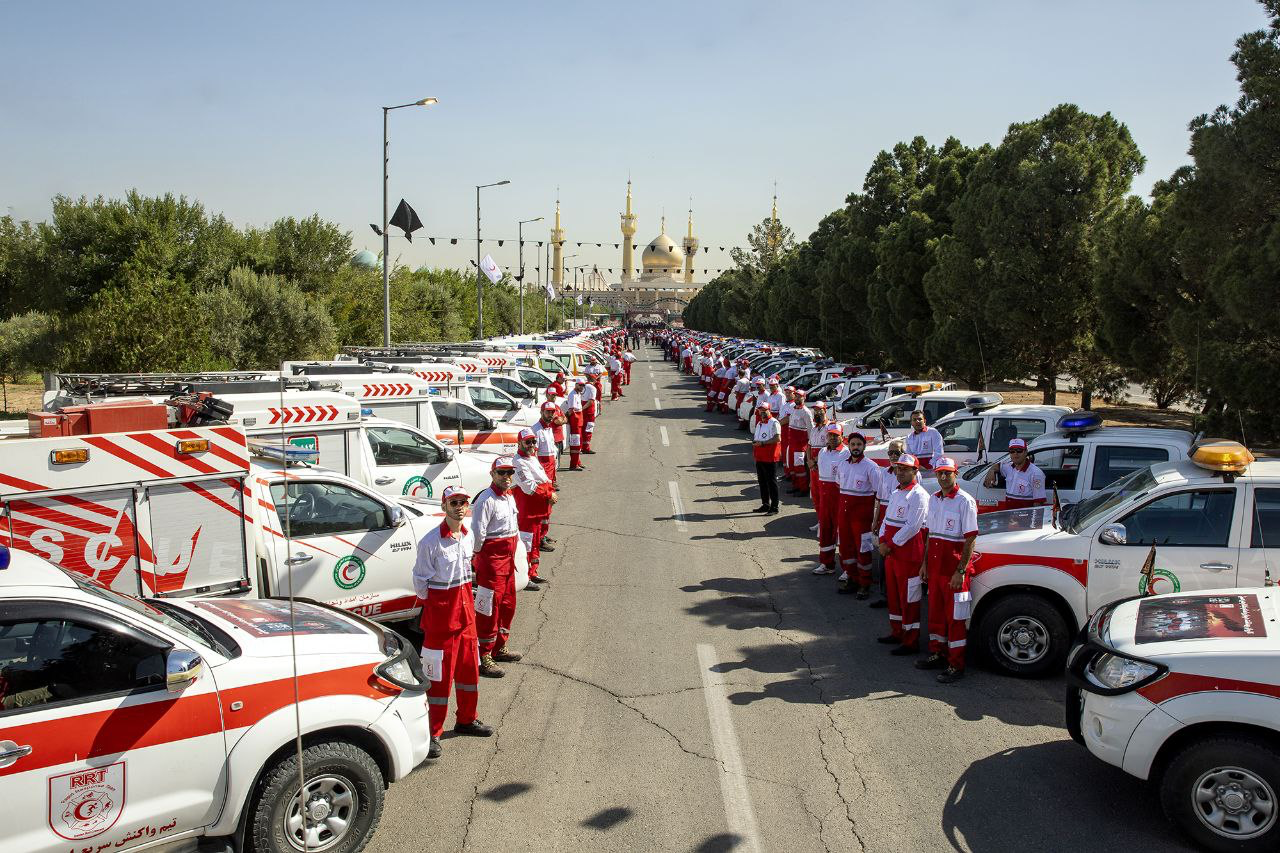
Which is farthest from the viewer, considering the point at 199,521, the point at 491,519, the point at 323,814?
the point at 491,519

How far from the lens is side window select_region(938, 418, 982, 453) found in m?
13.5

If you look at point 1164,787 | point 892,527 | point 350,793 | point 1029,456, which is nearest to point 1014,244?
point 1029,456

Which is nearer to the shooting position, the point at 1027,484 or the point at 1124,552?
the point at 1124,552

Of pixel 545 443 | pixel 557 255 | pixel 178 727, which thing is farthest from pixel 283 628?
pixel 557 255

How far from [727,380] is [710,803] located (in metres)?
25.1

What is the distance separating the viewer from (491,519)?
25.1ft

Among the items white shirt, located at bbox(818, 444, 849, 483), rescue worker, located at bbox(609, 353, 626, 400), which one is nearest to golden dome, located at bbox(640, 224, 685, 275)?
rescue worker, located at bbox(609, 353, 626, 400)

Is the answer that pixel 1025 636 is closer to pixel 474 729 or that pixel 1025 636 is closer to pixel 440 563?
pixel 474 729

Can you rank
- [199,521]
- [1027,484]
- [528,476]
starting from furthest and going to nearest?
1. [1027,484]
2. [528,476]
3. [199,521]

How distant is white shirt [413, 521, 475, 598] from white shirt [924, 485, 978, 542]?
392cm

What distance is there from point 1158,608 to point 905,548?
2.35 m

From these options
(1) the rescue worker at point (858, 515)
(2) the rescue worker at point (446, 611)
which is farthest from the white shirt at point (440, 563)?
(1) the rescue worker at point (858, 515)

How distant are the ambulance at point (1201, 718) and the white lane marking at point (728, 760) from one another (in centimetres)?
211

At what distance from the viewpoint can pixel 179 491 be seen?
275 inches
